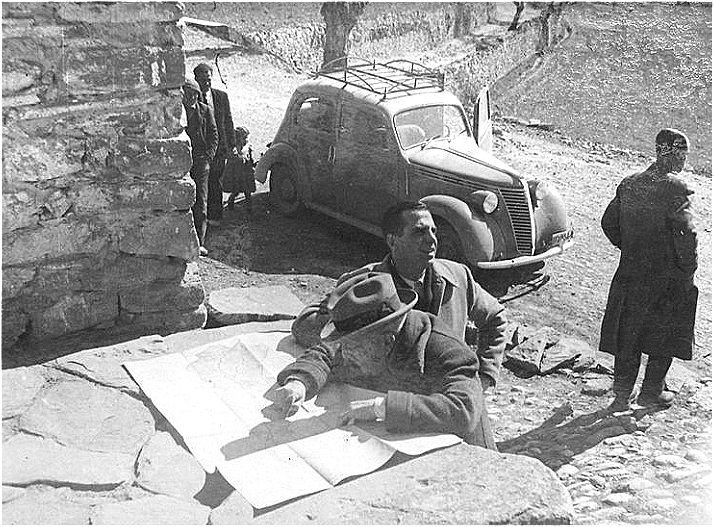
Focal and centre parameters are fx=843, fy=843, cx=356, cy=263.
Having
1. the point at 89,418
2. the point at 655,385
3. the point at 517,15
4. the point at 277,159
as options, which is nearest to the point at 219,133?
the point at 277,159

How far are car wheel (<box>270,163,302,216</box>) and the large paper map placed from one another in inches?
199

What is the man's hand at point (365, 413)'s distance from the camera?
2.42 meters

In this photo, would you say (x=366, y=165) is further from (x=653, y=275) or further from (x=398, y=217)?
(x=398, y=217)

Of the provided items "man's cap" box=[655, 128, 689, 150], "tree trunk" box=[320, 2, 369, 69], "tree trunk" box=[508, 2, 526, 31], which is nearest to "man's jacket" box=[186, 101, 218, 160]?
"man's cap" box=[655, 128, 689, 150]

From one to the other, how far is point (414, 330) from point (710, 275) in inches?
208

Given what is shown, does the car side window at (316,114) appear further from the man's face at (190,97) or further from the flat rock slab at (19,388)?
the flat rock slab at (19,388)

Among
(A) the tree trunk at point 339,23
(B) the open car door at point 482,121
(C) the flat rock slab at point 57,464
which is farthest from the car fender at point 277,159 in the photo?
(A) the tree trunk at point 339,23

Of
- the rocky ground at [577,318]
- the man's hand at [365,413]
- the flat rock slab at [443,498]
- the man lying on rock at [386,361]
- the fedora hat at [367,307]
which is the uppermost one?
the fedora hat at [367,307]

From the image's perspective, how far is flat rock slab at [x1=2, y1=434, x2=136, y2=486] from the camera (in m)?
2.25

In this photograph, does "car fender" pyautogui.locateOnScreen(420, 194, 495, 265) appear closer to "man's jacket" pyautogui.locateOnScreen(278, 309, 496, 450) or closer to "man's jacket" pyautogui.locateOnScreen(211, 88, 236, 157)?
"man's jacket" pyautogui.locateOnScreen(211, 88, 236, 157)

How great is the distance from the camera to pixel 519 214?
655 cm

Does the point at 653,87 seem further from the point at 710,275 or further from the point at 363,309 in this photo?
the point at 363,309

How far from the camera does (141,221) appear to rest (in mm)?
2977

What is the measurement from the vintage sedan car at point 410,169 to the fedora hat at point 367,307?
12.5ft
